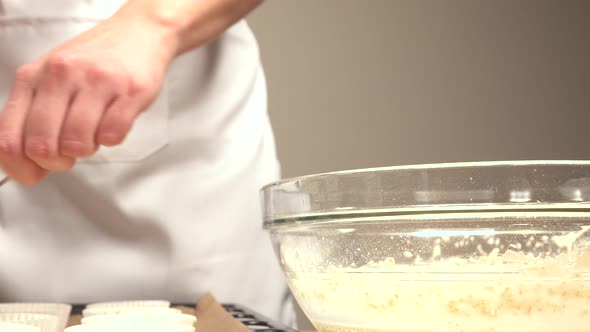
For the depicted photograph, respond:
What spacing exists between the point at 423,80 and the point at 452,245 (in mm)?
2102

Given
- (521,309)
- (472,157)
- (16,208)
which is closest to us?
(521,309)

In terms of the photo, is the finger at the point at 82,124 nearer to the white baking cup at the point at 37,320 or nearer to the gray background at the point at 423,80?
the white baking cup at the point at 37,320

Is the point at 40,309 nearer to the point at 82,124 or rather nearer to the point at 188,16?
the point at 82,124

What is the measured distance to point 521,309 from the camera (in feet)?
1.29

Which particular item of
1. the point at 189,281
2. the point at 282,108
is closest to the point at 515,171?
the point at 189,281

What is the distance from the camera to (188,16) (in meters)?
0.86

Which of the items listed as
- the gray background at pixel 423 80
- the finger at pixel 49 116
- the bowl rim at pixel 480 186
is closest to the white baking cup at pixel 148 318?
the finger at pixel 49 116

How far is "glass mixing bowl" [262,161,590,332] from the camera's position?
394mm

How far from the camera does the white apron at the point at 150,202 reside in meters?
0.95

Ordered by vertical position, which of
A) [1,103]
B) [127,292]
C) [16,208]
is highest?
[1,103]

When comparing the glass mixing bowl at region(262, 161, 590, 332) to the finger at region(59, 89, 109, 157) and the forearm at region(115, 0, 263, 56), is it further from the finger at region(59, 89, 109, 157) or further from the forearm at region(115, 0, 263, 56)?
the forearm at region(115, 0, 263, 56)

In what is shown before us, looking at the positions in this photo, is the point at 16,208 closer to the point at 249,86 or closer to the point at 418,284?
the point at 249,86

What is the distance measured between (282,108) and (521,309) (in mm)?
1983

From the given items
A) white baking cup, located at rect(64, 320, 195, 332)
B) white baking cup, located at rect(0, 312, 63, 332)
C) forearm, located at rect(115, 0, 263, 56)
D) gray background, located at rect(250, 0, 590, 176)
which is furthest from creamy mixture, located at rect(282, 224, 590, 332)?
gray background, located at rect(250, 0, 590, 176)
